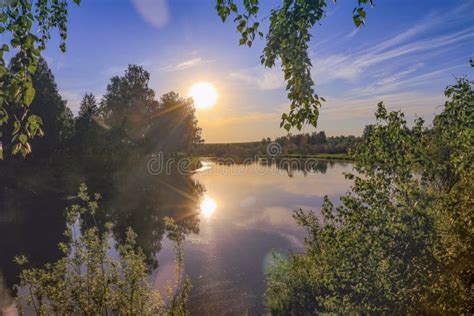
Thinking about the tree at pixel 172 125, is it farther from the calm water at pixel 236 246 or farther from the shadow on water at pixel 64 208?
the calm water at pixel 236 246

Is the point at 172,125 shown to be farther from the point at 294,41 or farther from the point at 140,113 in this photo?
the point at 294,41

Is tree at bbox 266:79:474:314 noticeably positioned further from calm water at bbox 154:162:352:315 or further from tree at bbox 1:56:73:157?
tree at bbox 1:56:73:157

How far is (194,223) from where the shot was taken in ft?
84.8

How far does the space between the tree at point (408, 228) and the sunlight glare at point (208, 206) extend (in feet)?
77.1

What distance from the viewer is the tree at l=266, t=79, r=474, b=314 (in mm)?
4934

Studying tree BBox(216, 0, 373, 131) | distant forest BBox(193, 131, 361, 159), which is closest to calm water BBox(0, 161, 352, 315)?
tree BBox(216, 0, 373, 131)

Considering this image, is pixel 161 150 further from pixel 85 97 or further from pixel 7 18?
pixel 7 18

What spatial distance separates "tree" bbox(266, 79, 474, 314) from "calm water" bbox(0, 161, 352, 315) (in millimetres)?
7428

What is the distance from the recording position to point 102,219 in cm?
2603

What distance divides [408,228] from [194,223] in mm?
22052

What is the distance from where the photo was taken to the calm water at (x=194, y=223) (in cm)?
1462

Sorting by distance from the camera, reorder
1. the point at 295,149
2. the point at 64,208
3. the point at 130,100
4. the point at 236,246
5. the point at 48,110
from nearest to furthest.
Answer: the point at 236,246 → the point at 64,208 → the point at 48,110 → the point at 130,100 → the point at 295,149

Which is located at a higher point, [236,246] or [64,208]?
[64,208]

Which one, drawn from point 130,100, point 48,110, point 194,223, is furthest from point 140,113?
point 194,223
